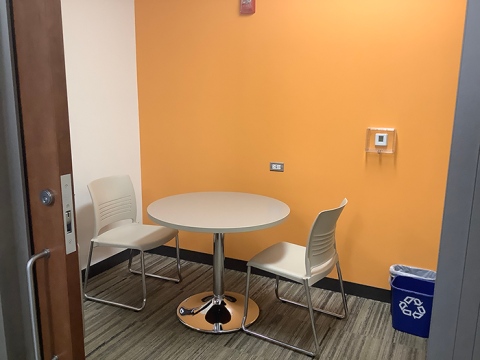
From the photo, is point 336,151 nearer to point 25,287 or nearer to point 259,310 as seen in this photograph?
point 259,310

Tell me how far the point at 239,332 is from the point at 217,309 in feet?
0.81

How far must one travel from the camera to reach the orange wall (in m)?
2.58

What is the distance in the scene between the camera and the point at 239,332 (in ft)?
8.35

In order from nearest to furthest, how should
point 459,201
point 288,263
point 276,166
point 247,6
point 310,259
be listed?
point 459,201
point 310,259
point 288,263
point 247,6
point 276,166

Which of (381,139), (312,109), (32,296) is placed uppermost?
(312,109)

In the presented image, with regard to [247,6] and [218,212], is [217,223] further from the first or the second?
[247,6]

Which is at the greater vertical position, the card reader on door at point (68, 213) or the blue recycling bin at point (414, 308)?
the card reader on door at point (68, 213)

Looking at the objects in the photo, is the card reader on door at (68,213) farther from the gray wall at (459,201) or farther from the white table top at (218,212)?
the gray wall at (459,201)

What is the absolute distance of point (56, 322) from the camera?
128cm

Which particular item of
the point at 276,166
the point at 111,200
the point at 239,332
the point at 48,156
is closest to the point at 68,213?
the point at 48,156

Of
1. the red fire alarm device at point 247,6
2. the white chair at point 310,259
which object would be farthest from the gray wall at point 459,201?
the red fire alarm device at point 247,6

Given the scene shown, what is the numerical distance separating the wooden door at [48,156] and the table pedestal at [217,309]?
1.36 meters

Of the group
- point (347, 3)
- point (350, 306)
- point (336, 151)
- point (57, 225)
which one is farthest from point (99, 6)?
point (350, 306)

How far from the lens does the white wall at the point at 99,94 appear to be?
296 cm
